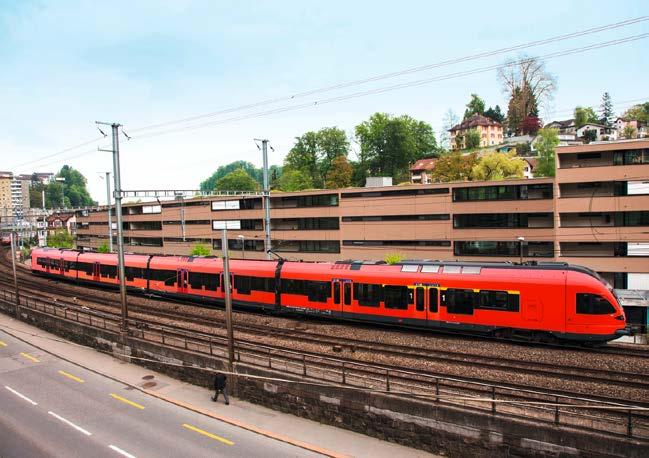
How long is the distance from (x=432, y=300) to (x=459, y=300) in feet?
4.42

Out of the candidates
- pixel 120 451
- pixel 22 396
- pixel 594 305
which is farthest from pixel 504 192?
pixel 22 396

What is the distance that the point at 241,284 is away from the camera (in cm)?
3020

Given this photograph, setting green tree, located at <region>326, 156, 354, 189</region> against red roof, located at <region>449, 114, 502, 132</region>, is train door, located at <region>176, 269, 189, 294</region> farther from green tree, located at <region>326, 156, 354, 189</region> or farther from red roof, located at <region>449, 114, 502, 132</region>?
red roof, located at <region>449, 114, 502, 132</region>

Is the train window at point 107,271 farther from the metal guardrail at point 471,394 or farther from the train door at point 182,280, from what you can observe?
the metal guardrail at point 471,394

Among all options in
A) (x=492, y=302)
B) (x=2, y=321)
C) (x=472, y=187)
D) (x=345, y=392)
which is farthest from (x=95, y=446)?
(x=472, y=187)

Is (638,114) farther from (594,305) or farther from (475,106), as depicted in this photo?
(594,305)

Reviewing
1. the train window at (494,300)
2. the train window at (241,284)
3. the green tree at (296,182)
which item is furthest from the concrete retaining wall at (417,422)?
the green tree at (296,182)

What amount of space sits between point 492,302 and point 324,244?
35625 millimetres

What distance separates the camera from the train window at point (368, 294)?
79.1ft

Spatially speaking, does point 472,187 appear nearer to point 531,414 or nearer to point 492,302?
point 492,302

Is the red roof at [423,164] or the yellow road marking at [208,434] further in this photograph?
the red roof at [423,164]

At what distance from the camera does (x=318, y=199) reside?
55344mm

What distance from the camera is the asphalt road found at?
1436 cm

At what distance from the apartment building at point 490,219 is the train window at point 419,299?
10653mm
